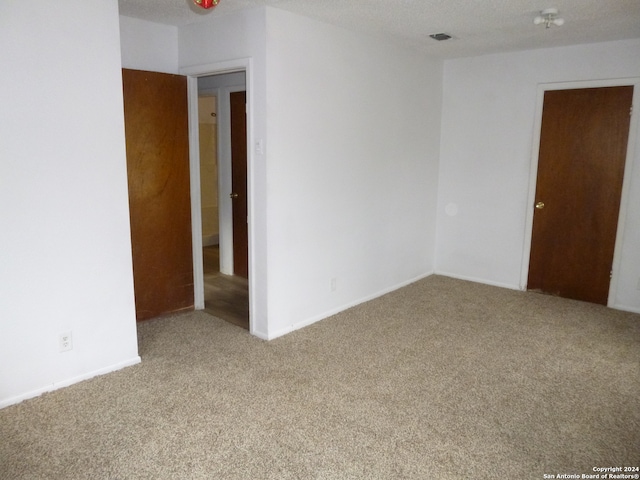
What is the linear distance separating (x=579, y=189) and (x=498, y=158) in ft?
2.72

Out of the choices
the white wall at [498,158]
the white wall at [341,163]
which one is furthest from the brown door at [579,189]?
the white wall at [341,163]

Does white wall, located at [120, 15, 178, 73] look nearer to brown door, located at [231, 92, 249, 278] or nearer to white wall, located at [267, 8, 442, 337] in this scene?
white wall, located at [267, 8, 442, 337]

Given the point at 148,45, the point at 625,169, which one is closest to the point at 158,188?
the point at 148,45

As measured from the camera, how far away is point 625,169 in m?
4.30

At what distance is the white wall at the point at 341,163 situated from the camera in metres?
3.56

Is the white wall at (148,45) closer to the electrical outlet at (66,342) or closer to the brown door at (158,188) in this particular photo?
the brown door at (158,188)

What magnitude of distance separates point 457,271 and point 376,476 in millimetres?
3618

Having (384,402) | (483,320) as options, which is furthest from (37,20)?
(483,320)

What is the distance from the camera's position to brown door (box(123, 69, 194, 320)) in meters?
3.74

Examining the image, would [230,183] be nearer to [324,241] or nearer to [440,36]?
[324,241]

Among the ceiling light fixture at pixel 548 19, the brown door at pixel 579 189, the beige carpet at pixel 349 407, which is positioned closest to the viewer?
the beige carpet at pixel 349 407

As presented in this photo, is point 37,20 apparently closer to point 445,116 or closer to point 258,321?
point 258,321

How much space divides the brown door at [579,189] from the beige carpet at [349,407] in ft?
2.45

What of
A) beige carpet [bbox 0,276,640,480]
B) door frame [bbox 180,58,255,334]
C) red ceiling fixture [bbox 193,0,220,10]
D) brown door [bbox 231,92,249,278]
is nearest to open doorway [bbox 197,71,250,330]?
brown door [bbox 231,92,249,278]
